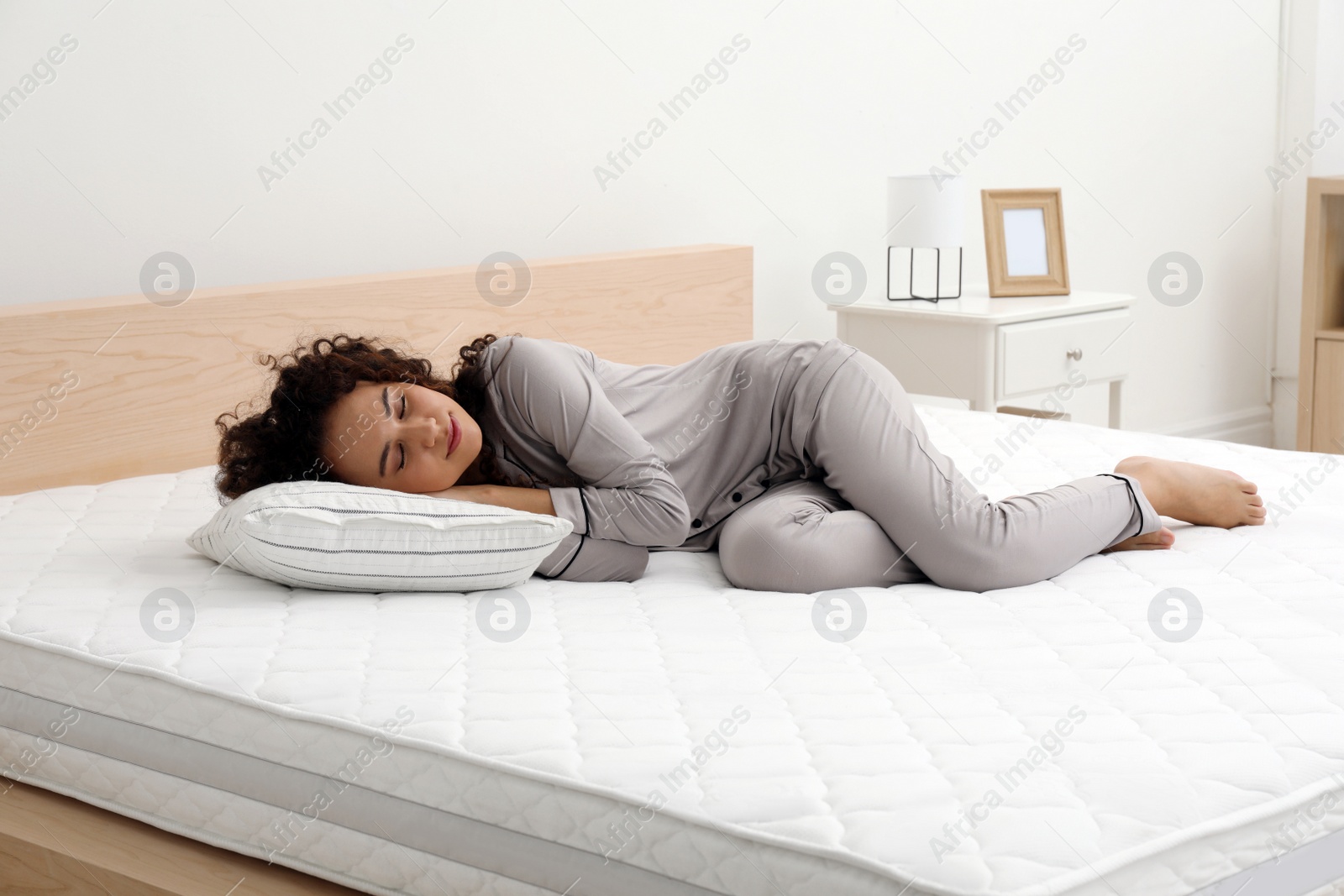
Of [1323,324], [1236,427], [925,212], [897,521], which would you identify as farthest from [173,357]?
[1236,427]

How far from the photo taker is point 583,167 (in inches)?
96.1

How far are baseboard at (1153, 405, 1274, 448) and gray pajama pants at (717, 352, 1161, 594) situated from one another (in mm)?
2450

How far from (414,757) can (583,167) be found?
167 cm

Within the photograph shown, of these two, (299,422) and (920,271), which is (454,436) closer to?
(299,422)

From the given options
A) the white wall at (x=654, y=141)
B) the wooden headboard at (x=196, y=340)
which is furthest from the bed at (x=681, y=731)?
the white wall at (x=654, y=141)

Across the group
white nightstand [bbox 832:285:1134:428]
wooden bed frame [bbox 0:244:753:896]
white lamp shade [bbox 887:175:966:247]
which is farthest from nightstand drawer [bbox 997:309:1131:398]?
wooden bed frame [bbox 0:244:753:896]

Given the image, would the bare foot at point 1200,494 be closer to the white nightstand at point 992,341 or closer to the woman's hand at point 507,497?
the woman's hand at point 507,497

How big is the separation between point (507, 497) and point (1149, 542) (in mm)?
771

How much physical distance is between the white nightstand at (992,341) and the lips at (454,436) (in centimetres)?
147

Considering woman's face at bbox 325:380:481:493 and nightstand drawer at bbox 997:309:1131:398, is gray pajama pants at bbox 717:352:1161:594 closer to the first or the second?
woman's face at bbox 325:380:481:493

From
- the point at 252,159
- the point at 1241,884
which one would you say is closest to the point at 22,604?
the point at 252,159

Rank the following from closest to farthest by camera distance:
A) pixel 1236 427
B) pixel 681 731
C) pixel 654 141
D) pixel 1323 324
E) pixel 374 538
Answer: pixel 681 731, pixel 374 538, pixel 654 141, pixel 1323 324, pixel 1236 427

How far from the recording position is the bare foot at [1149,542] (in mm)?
1489

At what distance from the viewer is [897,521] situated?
4.58ft
